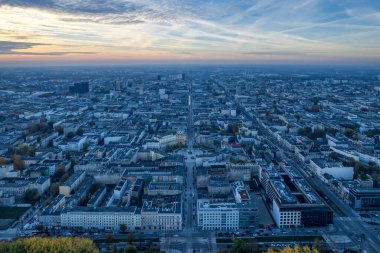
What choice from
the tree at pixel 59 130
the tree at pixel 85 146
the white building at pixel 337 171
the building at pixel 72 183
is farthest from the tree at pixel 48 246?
the tree at pixel 59 130

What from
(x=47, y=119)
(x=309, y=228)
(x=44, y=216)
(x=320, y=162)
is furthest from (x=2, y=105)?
(x=309, y=228)

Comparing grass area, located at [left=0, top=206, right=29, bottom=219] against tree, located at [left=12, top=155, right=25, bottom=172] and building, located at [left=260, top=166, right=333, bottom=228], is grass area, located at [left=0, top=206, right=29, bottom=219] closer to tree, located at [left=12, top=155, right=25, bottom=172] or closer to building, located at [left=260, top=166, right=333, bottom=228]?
tree, located at [left=12, top=155, right=25, bottom=172]

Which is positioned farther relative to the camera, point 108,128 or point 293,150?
point 108,128

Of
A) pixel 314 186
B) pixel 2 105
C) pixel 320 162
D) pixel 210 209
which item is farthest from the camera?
pixel 2 105

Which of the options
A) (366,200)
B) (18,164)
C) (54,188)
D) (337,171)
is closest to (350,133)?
(337,171)

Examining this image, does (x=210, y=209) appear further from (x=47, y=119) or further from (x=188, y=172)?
(x=47, y=119)

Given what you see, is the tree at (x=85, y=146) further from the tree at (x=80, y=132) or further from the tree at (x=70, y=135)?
the tree at (x=80, y=132)
